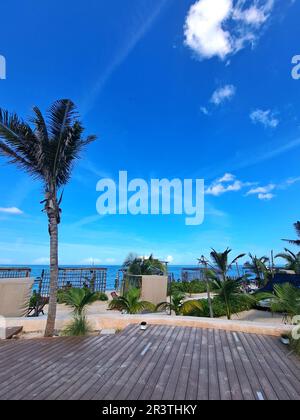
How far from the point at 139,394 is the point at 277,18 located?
12.5m

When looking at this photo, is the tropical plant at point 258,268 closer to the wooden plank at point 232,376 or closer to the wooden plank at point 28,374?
the wooden plank at point 232,376

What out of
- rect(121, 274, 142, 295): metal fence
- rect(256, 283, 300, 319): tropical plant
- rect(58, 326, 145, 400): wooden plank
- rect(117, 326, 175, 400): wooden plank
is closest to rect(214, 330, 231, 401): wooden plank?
rect(117, 326, 175, 400): wooden plank

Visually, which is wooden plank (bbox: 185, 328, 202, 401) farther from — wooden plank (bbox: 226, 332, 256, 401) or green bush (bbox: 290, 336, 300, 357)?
green bush (bbox: 290, 336, 300, 357)

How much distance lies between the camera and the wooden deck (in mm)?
3455

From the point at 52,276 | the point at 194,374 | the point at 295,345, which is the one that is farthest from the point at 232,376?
the point at 52,276

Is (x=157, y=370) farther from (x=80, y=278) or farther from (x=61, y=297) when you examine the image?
(x=80, y=278)

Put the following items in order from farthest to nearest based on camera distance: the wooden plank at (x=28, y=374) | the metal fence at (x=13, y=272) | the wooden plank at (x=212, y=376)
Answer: the metal fence at (x=13, y=272), the wooden plank at (x=28, y=374), the wooden plank at (x=212, y=376)

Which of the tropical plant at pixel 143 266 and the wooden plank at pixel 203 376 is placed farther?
the tropical plant at pixel 143 266

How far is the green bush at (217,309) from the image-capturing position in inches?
400

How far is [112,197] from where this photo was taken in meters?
10.9

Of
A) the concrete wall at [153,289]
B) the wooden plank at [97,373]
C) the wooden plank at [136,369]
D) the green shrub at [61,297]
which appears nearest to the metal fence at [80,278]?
the green shrub at [61,297]

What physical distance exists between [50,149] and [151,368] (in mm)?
5493

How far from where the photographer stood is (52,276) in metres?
6.74
